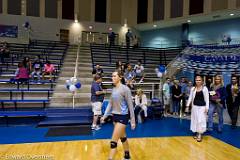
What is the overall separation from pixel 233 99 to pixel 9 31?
15730 mm

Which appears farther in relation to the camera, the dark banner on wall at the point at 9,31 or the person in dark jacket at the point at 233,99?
the dark banner on wall at the point at 9,31

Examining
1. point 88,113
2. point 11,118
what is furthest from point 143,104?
point 11,118

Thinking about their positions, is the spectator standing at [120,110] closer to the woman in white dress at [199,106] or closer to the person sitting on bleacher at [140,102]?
the woman in white dress at [199,106]

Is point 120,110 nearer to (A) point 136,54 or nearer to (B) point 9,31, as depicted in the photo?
(A) point 136,54

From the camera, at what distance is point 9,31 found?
59.3 feet

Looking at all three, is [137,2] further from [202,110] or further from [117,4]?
[202,110]

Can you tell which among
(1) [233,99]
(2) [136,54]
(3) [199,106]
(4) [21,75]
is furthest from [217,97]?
(2) [136,54]

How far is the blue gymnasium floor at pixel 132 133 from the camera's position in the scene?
642cm

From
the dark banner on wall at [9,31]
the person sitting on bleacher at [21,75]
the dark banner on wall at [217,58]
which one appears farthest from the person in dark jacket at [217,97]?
the dark banner on wall at [9,31]

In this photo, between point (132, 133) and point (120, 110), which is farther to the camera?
point (132, 133)

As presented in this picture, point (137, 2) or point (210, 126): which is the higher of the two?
point (137, 2)

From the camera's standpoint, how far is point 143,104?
353 inches

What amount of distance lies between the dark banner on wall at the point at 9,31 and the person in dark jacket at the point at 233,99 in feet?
50.4

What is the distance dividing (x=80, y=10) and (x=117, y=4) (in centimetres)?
317
